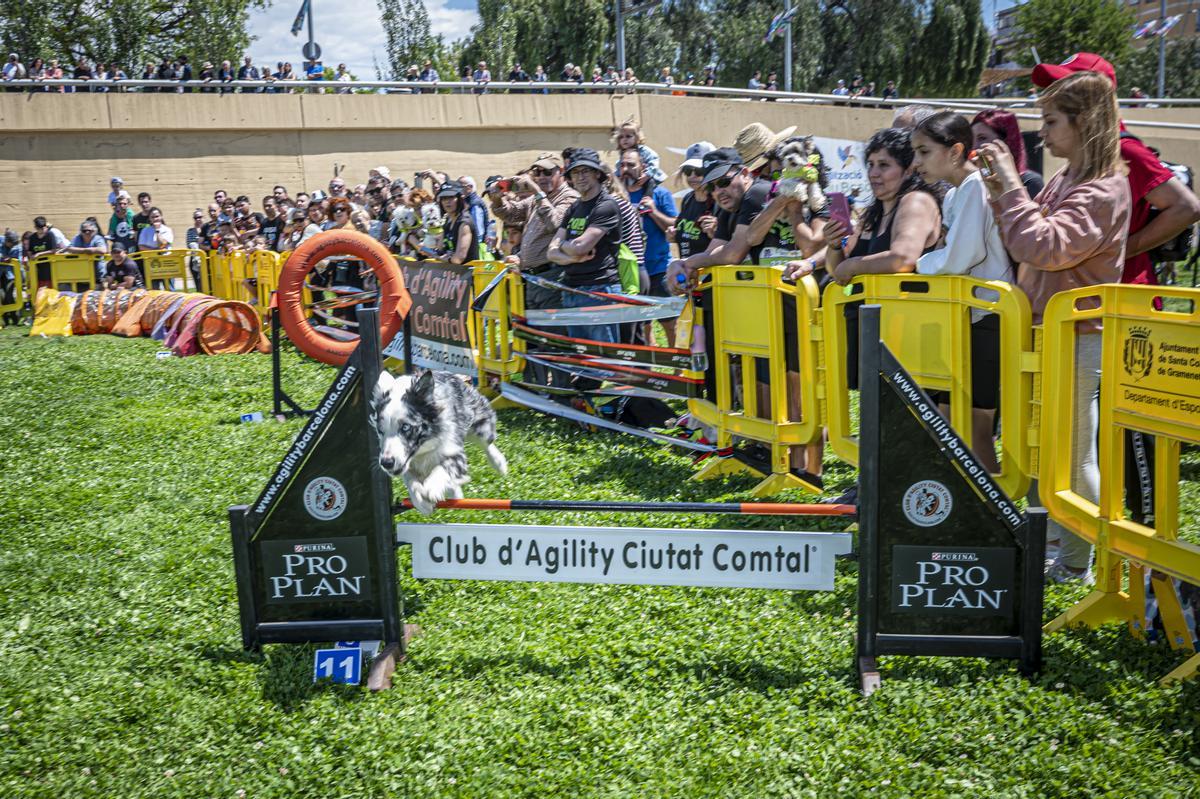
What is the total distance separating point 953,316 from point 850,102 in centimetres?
3055

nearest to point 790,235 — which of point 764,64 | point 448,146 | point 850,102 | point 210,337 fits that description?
point 210,337

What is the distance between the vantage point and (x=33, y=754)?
12.2 feet

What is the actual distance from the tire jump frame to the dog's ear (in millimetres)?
773

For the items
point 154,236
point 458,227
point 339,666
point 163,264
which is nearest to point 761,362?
point 339,666

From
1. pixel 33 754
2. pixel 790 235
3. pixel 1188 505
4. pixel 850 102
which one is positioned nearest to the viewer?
pixel 33 754

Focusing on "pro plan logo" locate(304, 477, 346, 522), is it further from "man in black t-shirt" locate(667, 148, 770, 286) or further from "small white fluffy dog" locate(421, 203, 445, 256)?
"small white fluffy dog" locate(421, 203, 445, 256)

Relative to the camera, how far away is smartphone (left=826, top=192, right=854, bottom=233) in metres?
5.60

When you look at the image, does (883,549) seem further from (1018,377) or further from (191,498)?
(191,498)

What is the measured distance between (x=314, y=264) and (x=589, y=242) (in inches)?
108

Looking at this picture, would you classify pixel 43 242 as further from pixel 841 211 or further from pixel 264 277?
pixel 841 211

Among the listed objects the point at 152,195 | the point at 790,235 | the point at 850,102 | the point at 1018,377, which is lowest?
the point at 1018,377

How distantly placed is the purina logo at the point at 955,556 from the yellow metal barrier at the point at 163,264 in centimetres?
1813

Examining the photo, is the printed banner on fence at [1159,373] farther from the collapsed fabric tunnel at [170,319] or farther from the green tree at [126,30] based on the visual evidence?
the green tree at [126,30]

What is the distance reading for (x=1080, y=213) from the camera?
4215 mm
